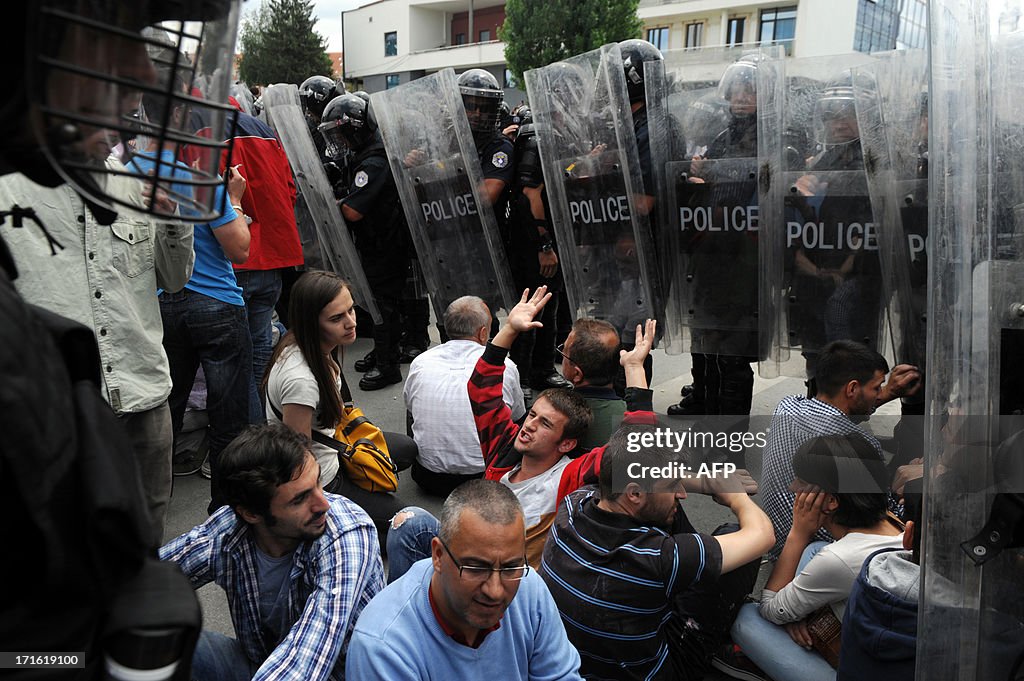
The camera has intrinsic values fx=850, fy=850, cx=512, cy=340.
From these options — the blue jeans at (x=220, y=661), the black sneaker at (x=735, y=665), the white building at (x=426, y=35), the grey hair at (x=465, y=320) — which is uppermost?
the white building at (x=426, y=35)

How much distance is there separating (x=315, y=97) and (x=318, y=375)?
414 centimetres

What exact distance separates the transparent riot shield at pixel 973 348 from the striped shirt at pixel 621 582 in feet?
1.79

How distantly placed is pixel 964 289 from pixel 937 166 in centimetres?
24

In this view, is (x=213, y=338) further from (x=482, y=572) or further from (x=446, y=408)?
(x=482, y=572)

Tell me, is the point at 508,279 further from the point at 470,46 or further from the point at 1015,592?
the point at 470,46

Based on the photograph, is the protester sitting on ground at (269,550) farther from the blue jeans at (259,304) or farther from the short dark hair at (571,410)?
the blue jeans at (259,304)

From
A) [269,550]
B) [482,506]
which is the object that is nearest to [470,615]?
[482,506]

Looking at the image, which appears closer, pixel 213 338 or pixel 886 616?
pixel 886 616

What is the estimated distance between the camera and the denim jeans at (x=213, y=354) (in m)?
3.05

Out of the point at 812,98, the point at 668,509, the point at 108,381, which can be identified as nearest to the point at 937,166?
the point at 668,509

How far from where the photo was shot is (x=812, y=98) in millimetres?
3236

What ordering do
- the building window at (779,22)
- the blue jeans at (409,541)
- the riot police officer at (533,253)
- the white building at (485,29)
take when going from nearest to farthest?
the blue jeans at (409,541), the riot police officer at (533,253), the white building at (485,29), the building window at (779,22)

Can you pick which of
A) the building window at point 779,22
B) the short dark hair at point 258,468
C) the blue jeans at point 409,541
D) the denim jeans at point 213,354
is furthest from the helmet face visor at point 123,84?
the building window at point 779,22

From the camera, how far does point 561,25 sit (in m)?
25.9
